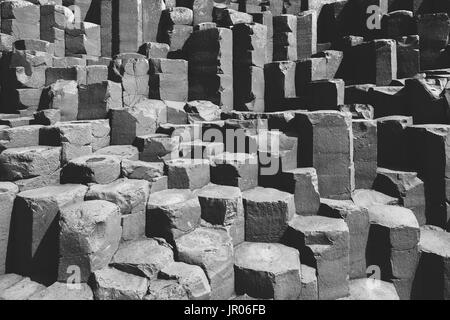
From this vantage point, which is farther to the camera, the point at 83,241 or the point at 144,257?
the point at 144,257

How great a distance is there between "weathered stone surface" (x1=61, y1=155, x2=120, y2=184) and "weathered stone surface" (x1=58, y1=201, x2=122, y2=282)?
0.83 meters

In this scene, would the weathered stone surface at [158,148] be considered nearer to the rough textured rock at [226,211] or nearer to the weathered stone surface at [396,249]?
the rough textured rock at [226,211]

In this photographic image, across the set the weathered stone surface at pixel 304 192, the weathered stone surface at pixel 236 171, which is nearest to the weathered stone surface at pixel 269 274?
the weathered stone surface at pixel 304 192

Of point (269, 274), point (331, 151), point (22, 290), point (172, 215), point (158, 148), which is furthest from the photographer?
point (158, 148)

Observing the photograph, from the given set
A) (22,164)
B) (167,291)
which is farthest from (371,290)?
(22,164)

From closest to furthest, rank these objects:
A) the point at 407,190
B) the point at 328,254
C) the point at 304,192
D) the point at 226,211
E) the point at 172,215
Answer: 1. the point at 172,215
2. the point at 328,254
3. the point at 226,211
4. the point at 304,192
5. the point at 407,190

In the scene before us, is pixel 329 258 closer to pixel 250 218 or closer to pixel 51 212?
pixel 250 218

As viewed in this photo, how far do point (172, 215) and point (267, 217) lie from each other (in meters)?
1.27

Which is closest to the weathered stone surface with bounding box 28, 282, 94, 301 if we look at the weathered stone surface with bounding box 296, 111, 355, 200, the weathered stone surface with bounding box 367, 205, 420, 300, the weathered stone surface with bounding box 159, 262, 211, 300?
the weathered stone surface with bounding box 159, 262, 211, 300

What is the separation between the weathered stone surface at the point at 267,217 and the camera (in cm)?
480

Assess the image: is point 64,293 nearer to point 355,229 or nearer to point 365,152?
point 355,229

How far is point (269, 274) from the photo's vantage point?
411cm

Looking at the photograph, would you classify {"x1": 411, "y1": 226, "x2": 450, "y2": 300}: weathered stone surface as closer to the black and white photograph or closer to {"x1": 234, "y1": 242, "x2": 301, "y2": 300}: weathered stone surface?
the black and white photograph
